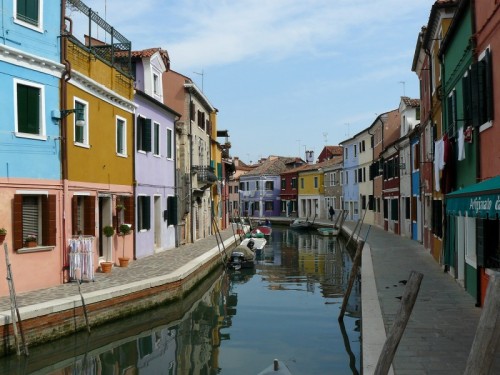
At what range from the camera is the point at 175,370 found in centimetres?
952

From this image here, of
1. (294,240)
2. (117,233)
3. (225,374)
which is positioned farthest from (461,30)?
(294,240)

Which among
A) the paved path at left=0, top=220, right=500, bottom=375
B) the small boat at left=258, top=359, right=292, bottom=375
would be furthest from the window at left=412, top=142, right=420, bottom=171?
the small boat at left=258, top=359, right=292, bottom=375

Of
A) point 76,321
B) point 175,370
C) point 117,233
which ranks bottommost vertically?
point 175,370

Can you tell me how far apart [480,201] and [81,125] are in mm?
10119

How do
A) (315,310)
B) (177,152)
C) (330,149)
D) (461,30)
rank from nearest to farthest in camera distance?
(461,30)
(315,310)
(177,152)
(330,149)

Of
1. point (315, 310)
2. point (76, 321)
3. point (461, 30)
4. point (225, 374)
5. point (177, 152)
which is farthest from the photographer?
point (177, 152)

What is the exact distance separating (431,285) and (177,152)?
1453cm

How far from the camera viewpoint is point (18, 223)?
38.1 ft

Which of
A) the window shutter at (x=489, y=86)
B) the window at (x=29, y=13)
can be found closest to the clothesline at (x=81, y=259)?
the window at (x=29, y=13)

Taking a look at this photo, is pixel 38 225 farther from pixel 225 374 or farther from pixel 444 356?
pixel 444 356

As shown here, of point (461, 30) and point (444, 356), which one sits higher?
point (461, 30)

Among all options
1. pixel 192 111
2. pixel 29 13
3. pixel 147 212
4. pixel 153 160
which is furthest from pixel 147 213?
pixel 29 13

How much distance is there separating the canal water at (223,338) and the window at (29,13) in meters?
7.01

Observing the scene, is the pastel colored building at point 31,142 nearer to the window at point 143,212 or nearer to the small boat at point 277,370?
the window at point 143,212
